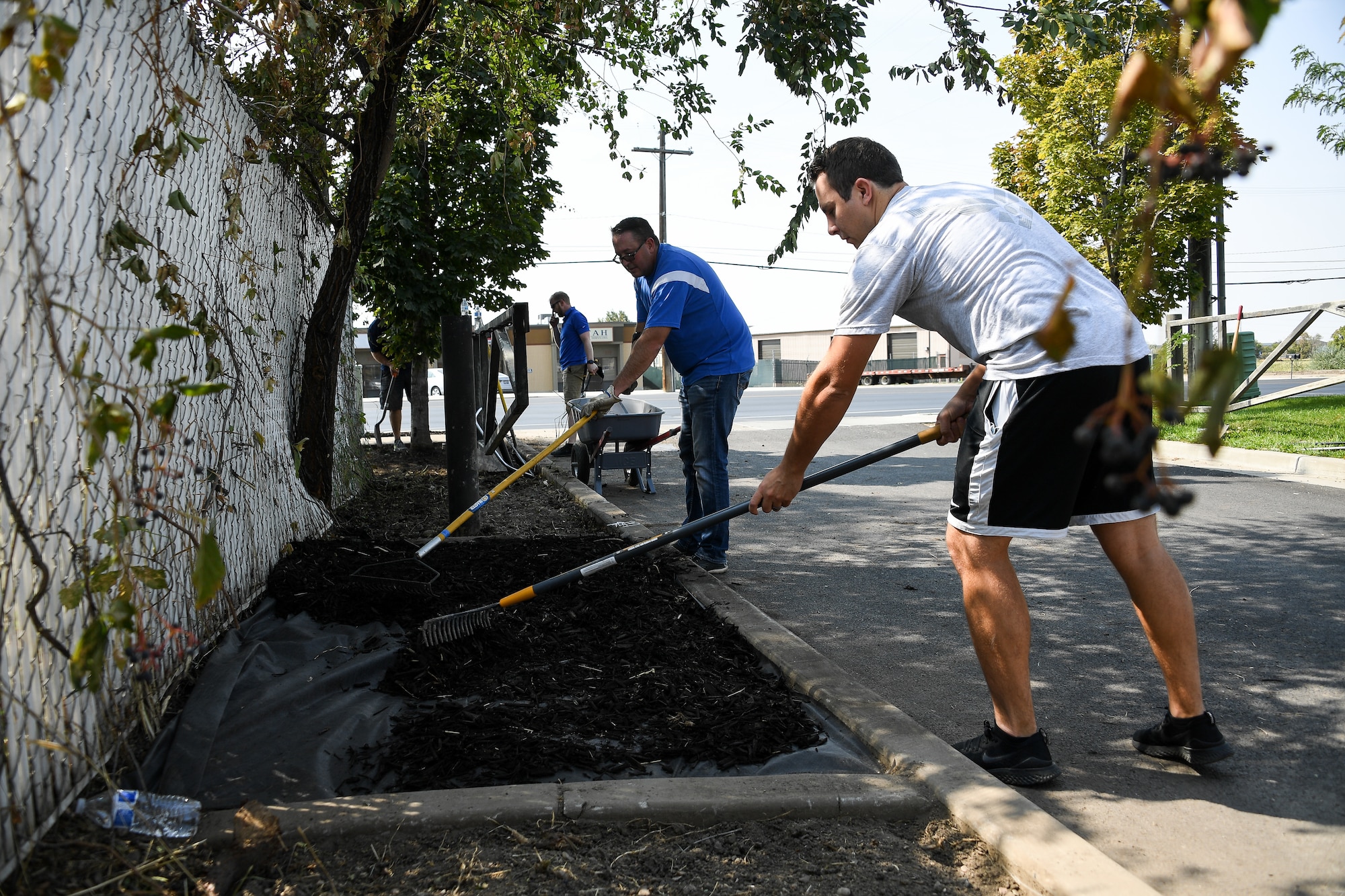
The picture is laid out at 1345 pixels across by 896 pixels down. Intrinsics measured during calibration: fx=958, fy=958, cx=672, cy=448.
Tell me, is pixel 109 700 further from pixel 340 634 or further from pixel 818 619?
pixel 818 619

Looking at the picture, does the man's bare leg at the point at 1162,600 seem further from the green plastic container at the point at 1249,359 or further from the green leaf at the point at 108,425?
the green plastic container at the point at 1249,359

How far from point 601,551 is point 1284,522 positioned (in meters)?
4.87

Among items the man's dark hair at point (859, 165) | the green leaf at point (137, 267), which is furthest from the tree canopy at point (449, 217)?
the green leaf at point (137, 267)

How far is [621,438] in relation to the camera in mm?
8477

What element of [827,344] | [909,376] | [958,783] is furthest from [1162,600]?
[827,344]

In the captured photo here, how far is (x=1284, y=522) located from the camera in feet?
22.0

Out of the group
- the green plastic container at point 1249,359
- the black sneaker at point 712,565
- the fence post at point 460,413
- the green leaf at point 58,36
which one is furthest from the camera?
the green plastic container at point 1249,359

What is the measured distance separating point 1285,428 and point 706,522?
1103 cm

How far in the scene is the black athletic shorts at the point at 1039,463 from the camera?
2.56 metres

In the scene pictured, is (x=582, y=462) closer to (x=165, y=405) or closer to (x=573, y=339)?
(x=573, y=339)

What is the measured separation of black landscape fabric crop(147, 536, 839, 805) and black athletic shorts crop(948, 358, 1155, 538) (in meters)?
0.82

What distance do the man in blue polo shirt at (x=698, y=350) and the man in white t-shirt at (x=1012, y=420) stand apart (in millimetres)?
2503

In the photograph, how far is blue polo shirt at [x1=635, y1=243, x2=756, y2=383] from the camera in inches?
214

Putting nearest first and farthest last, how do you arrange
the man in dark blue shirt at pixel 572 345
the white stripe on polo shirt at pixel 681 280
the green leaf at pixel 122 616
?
the green leaf at pixel 122 616
the white stripe on polo shirt at pixel 681 280
the man in dark blue shirt at pixel 572 345
